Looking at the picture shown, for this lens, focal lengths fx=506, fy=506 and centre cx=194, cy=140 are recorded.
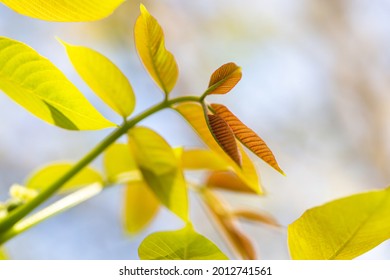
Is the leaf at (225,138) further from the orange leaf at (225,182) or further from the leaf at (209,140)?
the orange leaf at (225,182)

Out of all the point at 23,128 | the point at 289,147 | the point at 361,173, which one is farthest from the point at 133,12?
the point at 361,173

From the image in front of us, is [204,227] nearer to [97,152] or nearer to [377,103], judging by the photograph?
[377,103]

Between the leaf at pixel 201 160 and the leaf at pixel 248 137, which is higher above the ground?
the leaf at pixel 201 160

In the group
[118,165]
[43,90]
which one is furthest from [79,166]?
[118,165]

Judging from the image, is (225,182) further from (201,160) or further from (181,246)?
(181,246)

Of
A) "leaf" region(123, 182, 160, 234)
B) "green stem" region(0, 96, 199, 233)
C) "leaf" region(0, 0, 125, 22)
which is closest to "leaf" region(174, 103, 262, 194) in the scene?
"green stem" region(0, 96, 199, 233)

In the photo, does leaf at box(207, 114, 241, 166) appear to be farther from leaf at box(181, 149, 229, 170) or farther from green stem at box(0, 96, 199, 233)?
leaf at box(181, 149, 229, 170)

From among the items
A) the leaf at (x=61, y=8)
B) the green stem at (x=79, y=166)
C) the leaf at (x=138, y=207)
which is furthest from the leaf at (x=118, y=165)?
the leaf at (x=61, y=8)
